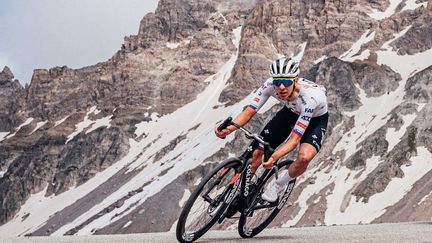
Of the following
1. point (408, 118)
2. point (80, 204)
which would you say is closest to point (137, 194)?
point (80, 204)

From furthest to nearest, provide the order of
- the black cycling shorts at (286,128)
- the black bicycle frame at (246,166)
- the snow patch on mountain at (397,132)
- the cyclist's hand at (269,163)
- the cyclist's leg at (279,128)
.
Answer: the snow patch on mountain at (397,132), the cyclist's leg at (279,128), the black cycling shorts at (286,128), the black bicycle frame at (246,166), the cyclist's hand at (269,163)

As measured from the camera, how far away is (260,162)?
42.7 feet

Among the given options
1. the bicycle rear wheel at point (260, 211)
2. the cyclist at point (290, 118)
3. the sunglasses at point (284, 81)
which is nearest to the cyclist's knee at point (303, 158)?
the cyclist at point (290, 118)

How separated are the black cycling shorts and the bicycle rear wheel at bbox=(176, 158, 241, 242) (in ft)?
3.45

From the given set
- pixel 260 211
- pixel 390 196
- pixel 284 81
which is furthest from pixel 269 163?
pixel 390 196

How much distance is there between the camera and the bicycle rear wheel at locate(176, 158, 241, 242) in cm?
1208

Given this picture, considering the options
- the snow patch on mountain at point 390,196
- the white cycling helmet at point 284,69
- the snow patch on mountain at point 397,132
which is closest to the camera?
the white cycling helmet at point 284,69

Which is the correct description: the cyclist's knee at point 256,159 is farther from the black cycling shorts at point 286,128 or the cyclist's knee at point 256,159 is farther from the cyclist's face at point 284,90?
the cyclist's face at point 284,90

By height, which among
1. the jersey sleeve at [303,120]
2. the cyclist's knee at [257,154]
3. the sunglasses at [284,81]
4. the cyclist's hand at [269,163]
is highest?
the sunglasses at [284,81]

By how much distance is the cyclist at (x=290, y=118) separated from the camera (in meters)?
12.4

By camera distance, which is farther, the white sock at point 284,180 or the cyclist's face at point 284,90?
the white sock at point 284,180

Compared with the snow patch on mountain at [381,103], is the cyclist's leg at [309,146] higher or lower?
higher

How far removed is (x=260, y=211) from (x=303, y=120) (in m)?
2.60

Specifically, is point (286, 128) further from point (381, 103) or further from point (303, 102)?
point (381, 103)
